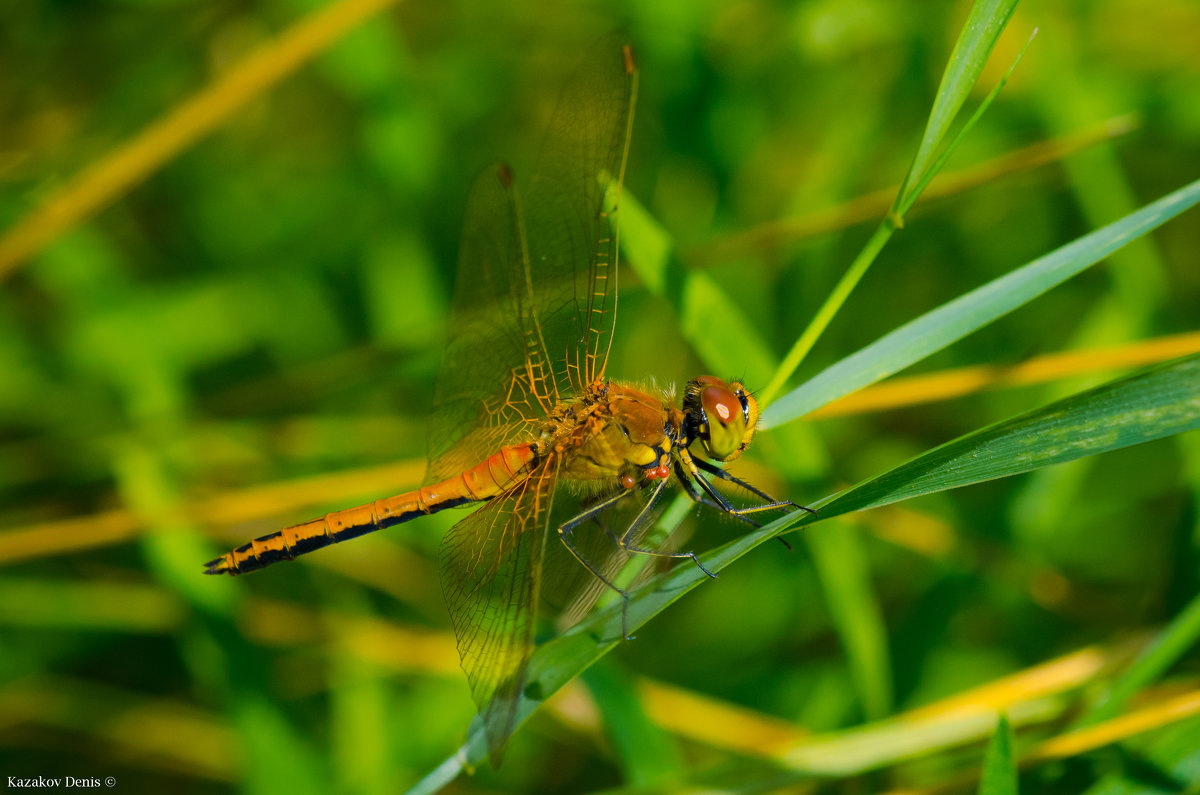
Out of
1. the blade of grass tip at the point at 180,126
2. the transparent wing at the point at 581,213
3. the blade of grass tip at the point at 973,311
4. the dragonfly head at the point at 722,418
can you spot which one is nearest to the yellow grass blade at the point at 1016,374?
the dragonfly head at the point at 722,418

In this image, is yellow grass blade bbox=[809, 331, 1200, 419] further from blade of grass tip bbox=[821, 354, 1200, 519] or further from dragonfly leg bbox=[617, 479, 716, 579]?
blade of grass tip bbox=[821, 354, 1200, 519]

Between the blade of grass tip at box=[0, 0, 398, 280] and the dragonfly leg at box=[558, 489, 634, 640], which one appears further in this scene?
the blade of grass tip at box=[0, 0, 398, 280]

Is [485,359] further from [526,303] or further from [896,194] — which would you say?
[896,194]

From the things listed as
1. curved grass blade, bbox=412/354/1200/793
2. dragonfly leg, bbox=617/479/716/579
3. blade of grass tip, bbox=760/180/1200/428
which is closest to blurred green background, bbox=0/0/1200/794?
dragonfly leg, bbox=617/479/716/579

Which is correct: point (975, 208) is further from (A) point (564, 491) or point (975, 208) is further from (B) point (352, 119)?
(B) point (352, 119)

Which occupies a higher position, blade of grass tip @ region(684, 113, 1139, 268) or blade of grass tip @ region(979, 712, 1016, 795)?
blade of grass tip @ region(684, 113, 1139, 268)

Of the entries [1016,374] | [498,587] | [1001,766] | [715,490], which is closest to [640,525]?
[715,490]
